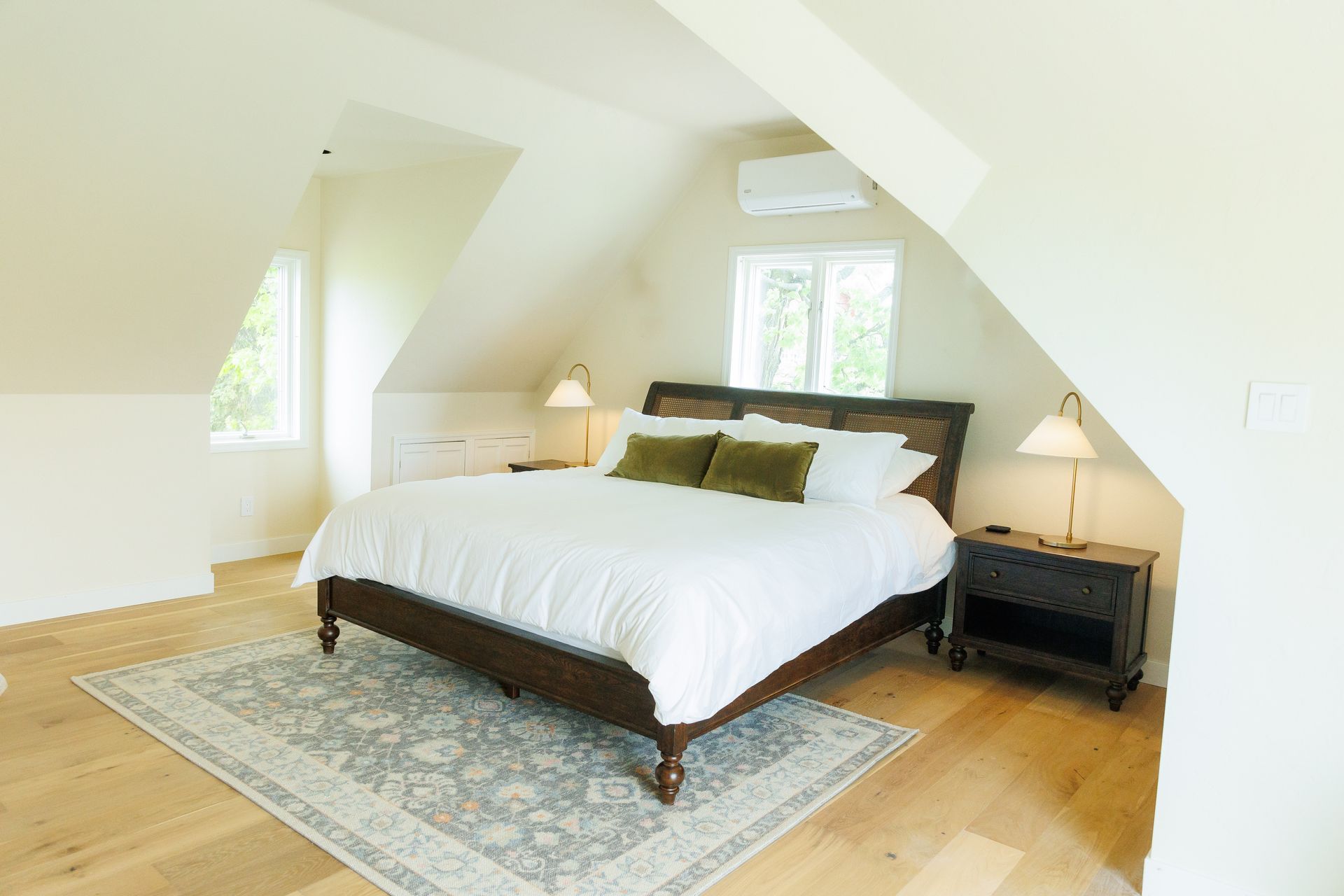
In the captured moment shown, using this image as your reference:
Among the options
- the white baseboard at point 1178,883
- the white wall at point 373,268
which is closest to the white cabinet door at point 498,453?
the white wall at point 373,268

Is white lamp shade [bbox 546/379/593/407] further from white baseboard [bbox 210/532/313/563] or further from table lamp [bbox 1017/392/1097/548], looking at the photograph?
table lamp [bbox 1017/392/1097/548]

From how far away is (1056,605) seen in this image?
383 cm

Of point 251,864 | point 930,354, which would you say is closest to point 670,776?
point 251,864

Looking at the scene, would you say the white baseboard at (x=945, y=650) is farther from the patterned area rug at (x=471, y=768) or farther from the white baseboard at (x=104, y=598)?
the white baseboard at (x=104, y=598)

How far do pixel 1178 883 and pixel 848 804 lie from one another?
2.89ft

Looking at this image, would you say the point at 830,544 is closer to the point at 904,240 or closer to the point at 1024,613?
the point at 1024,613

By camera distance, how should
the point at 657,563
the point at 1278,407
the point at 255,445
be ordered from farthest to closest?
1. the point at 255,445
2. the point at 657,563
3. the point at 1278,407

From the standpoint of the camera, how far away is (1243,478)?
221cm

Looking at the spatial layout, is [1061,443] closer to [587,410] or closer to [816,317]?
[816,317]

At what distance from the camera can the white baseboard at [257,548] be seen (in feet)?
18.4

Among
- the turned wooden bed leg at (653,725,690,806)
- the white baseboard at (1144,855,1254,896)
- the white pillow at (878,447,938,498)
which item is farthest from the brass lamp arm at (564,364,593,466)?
the white baseboard at (1144,855,1254,896)

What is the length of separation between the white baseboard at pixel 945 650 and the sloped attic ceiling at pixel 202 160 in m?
2.81

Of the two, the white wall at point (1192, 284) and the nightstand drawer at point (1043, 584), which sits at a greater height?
the white wall at point (1192, 284)

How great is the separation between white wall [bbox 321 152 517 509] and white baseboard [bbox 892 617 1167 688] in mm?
2965
